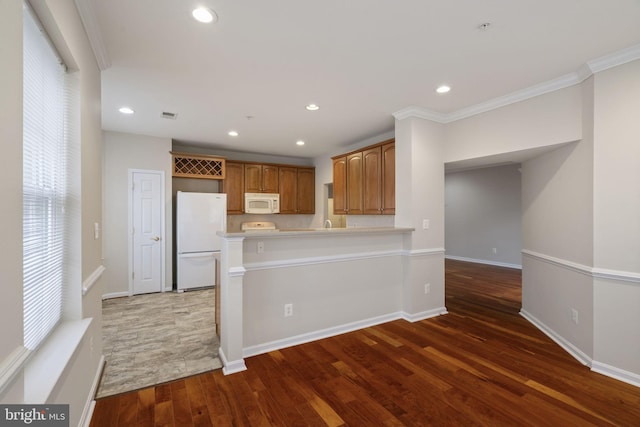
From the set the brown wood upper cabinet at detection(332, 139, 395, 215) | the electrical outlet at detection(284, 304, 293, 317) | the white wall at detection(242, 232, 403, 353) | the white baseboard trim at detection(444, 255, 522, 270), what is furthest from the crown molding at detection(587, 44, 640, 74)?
the white baseboard trim at detection(444, 255, 522, 270)

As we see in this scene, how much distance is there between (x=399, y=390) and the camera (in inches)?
84.9

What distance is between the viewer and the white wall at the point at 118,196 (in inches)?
175

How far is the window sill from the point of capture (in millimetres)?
1117

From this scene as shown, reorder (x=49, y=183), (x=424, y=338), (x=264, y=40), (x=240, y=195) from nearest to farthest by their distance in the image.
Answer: (x=49, y=183)
(x=264, y=40)
(x=424, y=338)
(x=240, y=195)

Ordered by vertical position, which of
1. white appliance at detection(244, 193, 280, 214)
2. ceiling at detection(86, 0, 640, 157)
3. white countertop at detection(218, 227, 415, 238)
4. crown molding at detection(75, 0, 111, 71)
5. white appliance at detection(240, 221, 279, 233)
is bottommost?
white appliance at detection(240, 221, 279, 233)

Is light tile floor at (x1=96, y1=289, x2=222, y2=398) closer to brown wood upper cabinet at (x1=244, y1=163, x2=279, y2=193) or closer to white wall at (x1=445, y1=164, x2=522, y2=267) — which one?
brown wood upper cabinet at (x1=244, y1=163, x2=279, y2=193)

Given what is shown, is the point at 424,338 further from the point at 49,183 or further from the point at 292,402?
the point at 49,183

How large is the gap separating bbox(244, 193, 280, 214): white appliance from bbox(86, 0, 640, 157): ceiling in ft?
7.54

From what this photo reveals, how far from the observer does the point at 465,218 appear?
7.58 m

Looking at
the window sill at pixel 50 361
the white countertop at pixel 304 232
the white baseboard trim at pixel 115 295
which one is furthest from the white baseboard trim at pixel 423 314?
the white baseboard trim at pixel 115 295

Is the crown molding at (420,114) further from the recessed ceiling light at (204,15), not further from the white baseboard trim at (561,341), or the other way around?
the white baseboard trim at (561,341)

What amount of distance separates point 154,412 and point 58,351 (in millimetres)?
873

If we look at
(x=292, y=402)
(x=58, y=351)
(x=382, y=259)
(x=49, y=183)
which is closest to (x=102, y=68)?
(x=49, y=183)

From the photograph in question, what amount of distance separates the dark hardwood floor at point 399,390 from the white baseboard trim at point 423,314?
43 cm
